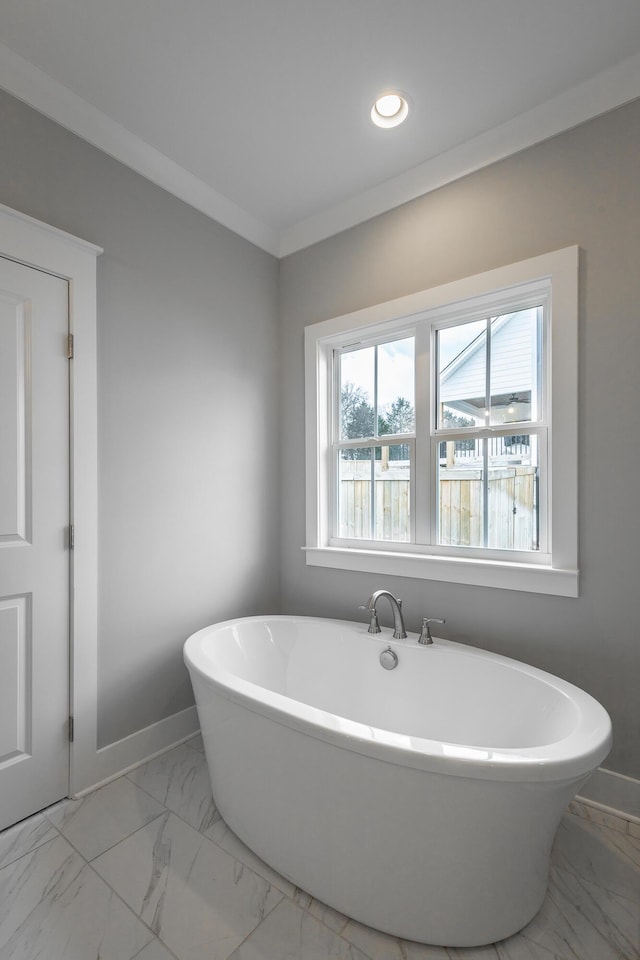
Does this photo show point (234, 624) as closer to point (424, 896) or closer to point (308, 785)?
point (308, 785)

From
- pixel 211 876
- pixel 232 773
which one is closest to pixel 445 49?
pixel 232 773

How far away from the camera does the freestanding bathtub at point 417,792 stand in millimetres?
1104

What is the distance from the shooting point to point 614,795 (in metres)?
1.69

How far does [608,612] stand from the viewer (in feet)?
5.61

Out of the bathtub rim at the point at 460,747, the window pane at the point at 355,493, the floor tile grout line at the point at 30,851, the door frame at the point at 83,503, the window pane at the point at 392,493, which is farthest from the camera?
the window pane at the point at 355,493

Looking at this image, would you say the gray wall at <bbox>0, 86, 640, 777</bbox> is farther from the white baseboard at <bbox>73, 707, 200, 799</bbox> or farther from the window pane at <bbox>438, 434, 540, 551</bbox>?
the window pane at <bbox>438, 434, 540, 551</bbox>

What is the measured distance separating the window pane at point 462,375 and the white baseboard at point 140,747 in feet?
6.29

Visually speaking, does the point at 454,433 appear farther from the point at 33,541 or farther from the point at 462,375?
the point at 33,541

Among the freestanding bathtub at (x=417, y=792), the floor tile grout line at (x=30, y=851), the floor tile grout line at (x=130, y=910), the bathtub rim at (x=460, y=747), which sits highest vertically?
the bathtub rim at (x=460, y=747)

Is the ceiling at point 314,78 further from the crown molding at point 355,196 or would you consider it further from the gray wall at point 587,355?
the gray wall at point 587,355

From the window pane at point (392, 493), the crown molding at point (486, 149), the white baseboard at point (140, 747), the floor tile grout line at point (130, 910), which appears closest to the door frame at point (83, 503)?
the white baseboard at point (140, 747)

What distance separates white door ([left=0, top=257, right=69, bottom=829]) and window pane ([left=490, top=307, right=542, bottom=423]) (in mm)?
1829

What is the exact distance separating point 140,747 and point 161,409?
1.52m

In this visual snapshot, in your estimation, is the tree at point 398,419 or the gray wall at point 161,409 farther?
the tree at point 398,419
